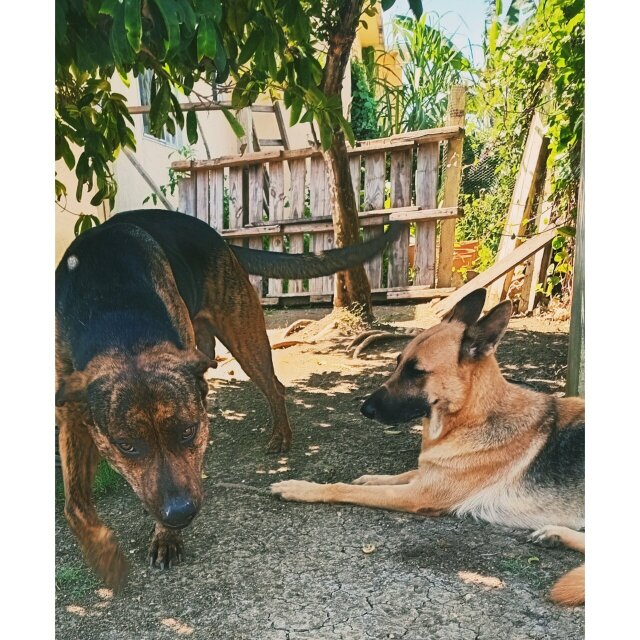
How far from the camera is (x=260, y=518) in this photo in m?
3.02

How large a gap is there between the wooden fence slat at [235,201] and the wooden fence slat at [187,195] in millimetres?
231

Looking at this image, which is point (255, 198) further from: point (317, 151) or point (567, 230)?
point (567, 230)

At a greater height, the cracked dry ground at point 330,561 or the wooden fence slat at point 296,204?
the wooden fence slat at point 296,204

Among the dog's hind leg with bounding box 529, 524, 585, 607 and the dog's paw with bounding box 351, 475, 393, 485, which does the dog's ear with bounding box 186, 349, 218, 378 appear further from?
the dog's hind leg with bounding box 529, 524, 585, 607

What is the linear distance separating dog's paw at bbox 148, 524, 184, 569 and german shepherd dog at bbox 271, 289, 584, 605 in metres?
0.59

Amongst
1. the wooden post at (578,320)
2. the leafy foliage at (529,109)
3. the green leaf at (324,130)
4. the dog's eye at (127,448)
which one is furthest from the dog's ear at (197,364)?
the wooden post at (578,320)

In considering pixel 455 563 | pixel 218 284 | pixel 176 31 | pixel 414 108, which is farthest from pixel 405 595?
pixel 414 108

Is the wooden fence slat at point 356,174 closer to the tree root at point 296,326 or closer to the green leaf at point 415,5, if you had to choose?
the tree root at point 296,326

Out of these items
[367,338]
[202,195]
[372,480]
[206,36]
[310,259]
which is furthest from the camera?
[202,195]

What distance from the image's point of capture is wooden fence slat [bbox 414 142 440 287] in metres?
3.61

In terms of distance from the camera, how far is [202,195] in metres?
3.99

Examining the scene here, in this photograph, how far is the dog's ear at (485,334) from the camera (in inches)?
114

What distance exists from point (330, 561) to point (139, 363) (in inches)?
45.4

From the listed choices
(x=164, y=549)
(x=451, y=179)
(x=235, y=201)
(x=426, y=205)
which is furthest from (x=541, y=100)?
(x=164, y=549)
